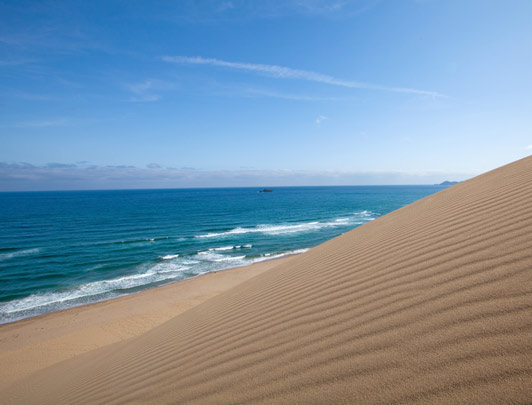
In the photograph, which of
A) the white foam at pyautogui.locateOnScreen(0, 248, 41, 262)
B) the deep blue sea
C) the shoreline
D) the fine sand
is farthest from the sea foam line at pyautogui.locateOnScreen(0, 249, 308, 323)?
the fine sand

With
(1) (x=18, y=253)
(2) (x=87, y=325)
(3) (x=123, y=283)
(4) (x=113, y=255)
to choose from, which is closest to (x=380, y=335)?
(2) (x=87, y=325)

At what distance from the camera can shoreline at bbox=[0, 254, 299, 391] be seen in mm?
8094

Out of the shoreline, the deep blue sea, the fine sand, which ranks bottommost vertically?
the shoreline

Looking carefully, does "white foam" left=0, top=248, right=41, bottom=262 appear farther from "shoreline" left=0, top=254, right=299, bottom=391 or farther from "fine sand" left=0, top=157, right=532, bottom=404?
"fine sand" left=0, top=157, right=532, bottom=404

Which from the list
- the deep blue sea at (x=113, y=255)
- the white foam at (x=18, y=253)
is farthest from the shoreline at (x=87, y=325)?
the white foam at (x=18, y=253)

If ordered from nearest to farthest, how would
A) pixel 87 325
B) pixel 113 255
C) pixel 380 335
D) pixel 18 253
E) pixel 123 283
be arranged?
pixel 380 335, pixel 87 325, pixel 123 283, pixel 113 255, pixel 18 253

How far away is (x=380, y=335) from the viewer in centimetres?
178

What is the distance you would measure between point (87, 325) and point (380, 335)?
1133 cm

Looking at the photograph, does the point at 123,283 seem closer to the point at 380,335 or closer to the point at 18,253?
the point at 18,253

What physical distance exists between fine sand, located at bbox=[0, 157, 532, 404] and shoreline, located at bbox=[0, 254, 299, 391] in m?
3.47

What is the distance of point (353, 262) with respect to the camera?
3559 millimetres

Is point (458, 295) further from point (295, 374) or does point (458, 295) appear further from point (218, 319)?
point (218, 319)

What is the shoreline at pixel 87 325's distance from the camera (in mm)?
8094

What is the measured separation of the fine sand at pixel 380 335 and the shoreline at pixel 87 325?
3471 mm
